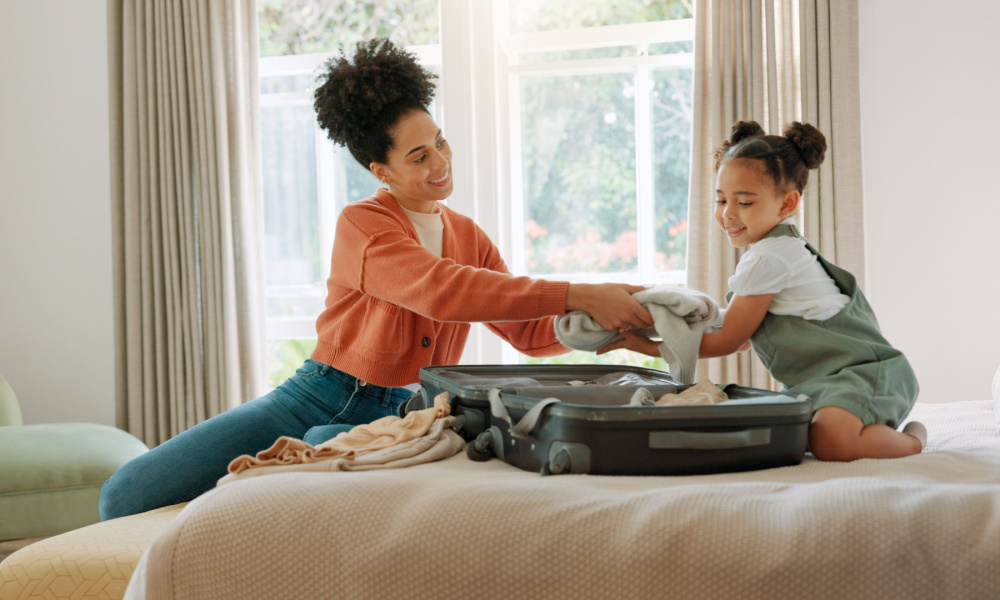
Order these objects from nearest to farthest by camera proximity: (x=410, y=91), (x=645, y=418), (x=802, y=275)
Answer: (x=645, y=418)
(x=802, y=275)
(x=410, y=91)

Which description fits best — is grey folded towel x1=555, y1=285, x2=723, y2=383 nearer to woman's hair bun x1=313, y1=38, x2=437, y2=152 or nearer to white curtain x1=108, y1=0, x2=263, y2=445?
woman's hair bun x1=313, y1=38, x2=437, y2=152

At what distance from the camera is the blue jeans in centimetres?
146

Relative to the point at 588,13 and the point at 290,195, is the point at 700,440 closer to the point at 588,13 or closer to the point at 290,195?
the point at 588,13

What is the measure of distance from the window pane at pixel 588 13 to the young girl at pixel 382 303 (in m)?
1.82

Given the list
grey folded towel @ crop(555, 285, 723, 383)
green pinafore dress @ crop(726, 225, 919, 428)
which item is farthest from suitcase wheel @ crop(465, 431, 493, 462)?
green pinafore dress @ crop(726, 225, 919, 428)

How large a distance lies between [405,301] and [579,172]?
212 centimetres

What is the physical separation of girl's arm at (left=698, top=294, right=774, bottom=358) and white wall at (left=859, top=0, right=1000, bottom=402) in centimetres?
183

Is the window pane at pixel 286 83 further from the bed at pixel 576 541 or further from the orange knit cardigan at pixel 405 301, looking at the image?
the bed at pixel 576 541

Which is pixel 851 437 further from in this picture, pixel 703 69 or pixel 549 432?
pixel 703 69

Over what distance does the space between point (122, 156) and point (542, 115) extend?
1.84 meters

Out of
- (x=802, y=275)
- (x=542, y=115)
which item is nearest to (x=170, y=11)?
(x=542, y=115)

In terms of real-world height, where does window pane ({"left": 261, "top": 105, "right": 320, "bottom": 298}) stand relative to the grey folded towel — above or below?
above

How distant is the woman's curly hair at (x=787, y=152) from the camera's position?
1.47m

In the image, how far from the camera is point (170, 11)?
3330 millimetres
